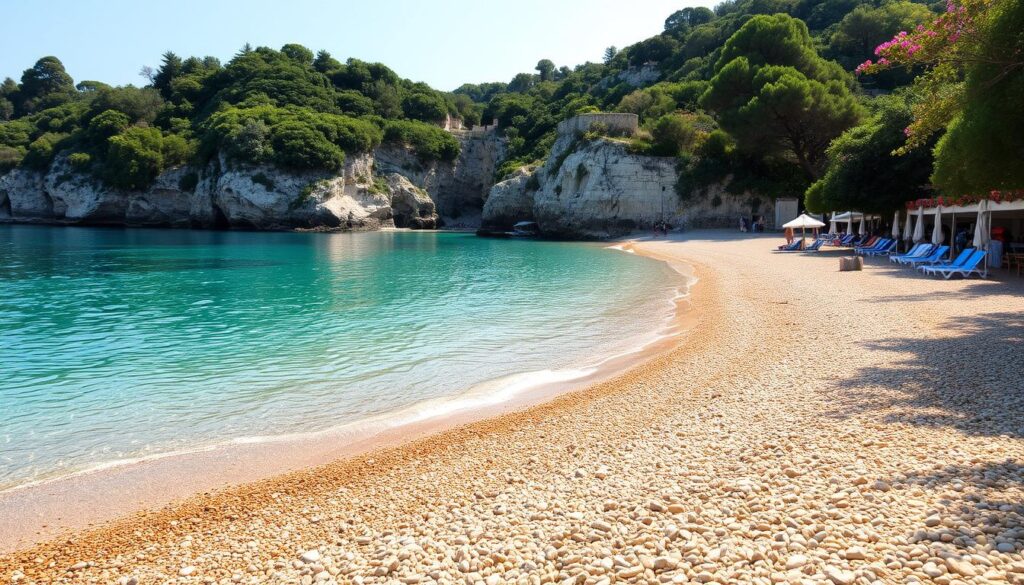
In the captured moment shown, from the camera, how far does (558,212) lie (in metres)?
52.8

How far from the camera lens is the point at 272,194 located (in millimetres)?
61812

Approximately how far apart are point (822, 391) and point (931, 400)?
1.08 meters

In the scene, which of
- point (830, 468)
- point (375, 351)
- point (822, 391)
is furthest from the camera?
point (375, 351)

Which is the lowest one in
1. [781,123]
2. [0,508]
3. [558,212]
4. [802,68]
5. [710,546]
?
[0,508]

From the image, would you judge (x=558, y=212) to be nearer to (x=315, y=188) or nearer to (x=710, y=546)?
(x=315, y=188)

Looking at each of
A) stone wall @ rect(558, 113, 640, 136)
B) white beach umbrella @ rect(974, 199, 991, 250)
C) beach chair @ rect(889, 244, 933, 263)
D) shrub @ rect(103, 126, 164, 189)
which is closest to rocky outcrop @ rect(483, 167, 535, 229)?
stone wall @ rect(558, 113, 640, 136)

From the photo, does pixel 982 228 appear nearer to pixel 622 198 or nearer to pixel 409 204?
pixel 622 198

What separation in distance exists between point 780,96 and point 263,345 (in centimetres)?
3923

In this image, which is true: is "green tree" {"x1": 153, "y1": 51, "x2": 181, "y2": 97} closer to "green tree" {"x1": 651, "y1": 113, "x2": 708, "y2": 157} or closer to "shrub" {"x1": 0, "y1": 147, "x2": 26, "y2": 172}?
"shrub" {"x1": 0, "y1": 147, "x2": 26, "y2": 172}

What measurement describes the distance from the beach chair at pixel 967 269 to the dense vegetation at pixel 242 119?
56.2 m

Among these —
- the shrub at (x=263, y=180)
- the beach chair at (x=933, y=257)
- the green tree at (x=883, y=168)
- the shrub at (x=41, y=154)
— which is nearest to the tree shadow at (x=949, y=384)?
the beach chair at (x=933, y=257)

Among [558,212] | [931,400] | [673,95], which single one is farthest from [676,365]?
[673,95]

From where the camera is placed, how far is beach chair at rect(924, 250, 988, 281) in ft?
54.9

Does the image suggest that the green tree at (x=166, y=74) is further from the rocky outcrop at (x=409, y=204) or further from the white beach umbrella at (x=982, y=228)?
the white beach umbrella at (x=982, y=228)
